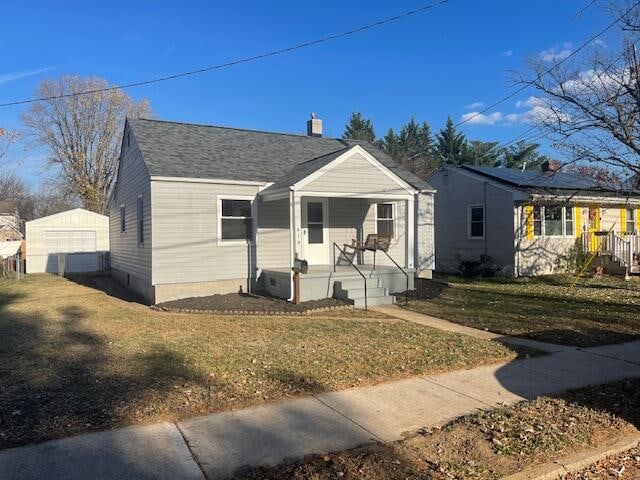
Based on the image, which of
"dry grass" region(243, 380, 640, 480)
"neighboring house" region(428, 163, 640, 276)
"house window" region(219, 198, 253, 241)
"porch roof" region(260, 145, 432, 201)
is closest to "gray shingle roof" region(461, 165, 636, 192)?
"neighboring house" region(428, 163, 640, 276)

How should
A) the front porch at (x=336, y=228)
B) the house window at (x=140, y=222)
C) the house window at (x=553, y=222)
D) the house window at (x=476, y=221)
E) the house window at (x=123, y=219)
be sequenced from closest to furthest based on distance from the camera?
the front porch at (x=336, y=228)
the house window at (x=140, y=222)
the house window at (x=123, y=219)
the house window at (x=553, y=222)
the house window at (x=476, y=221)

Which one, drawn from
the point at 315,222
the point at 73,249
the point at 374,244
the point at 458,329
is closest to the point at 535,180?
the point at 374,244

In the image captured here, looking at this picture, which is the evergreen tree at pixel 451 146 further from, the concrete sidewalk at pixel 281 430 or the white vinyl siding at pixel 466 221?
the concrete sidewalk at pixel 281 430

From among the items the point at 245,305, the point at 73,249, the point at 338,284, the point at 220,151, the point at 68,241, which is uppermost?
the point at 220,151

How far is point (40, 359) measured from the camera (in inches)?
272

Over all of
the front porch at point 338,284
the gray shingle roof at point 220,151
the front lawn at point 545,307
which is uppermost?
the gray shingle roof at point 220,151

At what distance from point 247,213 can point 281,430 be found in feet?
31.7

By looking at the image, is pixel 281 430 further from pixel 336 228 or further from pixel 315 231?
pixel 336 228

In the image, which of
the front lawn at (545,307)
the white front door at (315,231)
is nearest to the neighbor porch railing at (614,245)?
the front lawn at (545,307)

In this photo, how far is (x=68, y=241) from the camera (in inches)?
1065

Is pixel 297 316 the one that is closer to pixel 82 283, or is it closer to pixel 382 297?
pixel 382 297

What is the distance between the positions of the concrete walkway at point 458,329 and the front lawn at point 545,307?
0.28 m

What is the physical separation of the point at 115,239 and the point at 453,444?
57.0 ft

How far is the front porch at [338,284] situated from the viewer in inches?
477
